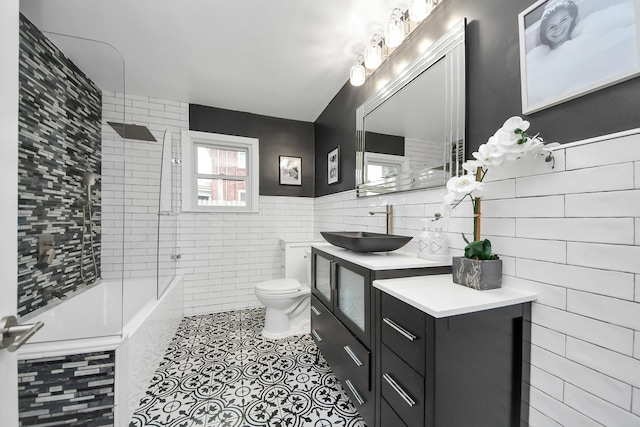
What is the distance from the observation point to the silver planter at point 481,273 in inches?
39.9

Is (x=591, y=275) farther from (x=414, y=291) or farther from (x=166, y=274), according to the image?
(x=166, y=274)

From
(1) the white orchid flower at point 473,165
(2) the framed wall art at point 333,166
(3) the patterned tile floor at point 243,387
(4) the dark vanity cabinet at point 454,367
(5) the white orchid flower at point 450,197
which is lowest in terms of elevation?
(3) the patterned tile floor at point 243,387

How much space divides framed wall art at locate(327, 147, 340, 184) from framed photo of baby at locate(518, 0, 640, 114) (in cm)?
181

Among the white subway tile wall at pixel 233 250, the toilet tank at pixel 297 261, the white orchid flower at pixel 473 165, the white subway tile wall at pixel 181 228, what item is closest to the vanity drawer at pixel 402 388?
the white orchid flower at pixel 473 165

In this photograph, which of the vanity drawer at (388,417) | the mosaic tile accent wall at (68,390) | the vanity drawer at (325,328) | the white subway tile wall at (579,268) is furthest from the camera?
the vanity drawer at (325,328)

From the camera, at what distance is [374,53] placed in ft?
5.85

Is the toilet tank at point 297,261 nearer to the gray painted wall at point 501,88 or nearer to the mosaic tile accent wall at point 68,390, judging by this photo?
the mosaic tile accent wall at point 68,390

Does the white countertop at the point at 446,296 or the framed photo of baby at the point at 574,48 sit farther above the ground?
the framed photo of baby at the point at 574,48

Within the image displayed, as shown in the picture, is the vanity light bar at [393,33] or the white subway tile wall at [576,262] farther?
the vanity light bar at [393,33]

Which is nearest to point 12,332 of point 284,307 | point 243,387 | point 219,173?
point 243,387

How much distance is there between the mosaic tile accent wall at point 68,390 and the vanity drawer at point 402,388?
1.34 metres

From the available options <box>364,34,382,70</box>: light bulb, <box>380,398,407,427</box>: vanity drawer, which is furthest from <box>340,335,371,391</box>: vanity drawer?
<box>364,34,382,70</box>: light bulb

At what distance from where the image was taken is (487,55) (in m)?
1.16

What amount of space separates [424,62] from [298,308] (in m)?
2.27
